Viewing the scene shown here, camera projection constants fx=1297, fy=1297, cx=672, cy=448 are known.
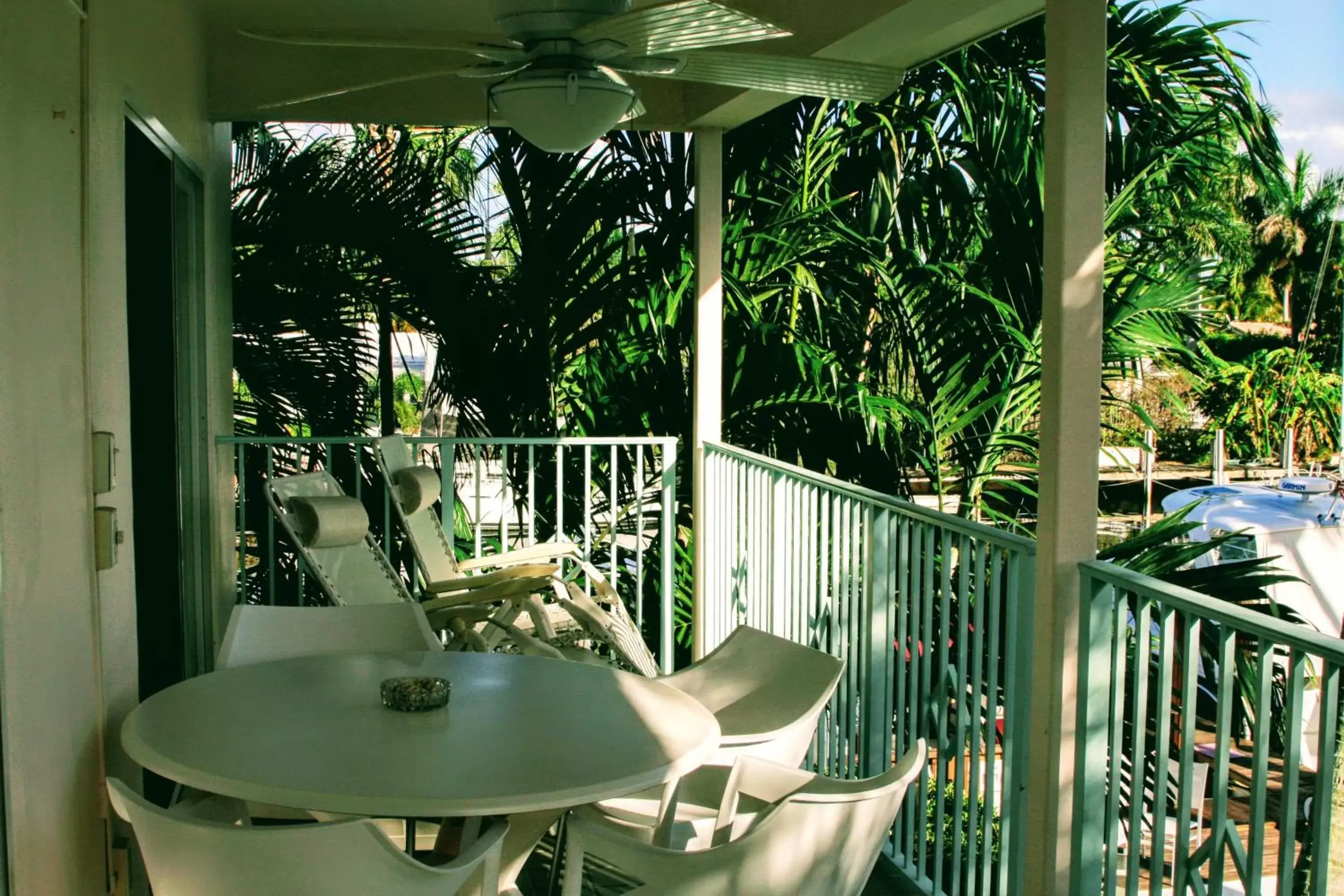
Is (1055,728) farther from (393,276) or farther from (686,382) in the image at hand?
(393,276)

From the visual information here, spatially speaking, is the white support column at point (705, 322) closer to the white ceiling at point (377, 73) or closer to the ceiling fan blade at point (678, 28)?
the white ceiling at point (377, 73)

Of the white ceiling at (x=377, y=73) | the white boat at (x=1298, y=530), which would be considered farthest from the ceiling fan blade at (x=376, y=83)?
the white boat at (x=1298, y=530)

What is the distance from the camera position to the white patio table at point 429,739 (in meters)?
1.98

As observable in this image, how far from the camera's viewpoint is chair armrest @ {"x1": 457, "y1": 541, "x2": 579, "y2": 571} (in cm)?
474

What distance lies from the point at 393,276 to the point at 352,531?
2.87 m

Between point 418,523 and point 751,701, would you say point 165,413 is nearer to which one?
point 418,523

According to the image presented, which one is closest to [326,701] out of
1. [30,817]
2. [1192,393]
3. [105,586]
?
[30,817]

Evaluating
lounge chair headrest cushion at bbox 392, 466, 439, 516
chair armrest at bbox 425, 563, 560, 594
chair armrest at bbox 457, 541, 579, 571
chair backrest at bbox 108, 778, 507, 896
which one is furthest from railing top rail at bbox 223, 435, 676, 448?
chair backrest at bbox 108, 778, 507, 896

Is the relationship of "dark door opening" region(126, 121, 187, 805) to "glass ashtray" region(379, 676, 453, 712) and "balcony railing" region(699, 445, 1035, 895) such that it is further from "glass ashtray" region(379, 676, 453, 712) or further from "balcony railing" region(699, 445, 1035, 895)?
"balcony railing" region(699, 445, 1035, 895)

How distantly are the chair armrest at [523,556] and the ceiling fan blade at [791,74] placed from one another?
7.17 feet

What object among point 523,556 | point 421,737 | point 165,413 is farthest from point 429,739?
point 523,556

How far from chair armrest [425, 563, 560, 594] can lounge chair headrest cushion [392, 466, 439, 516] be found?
0.28m

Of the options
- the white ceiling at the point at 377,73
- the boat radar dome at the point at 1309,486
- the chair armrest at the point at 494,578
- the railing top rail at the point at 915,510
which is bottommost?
the boat radar dome at the point at 1309,486

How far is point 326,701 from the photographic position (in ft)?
8.09
